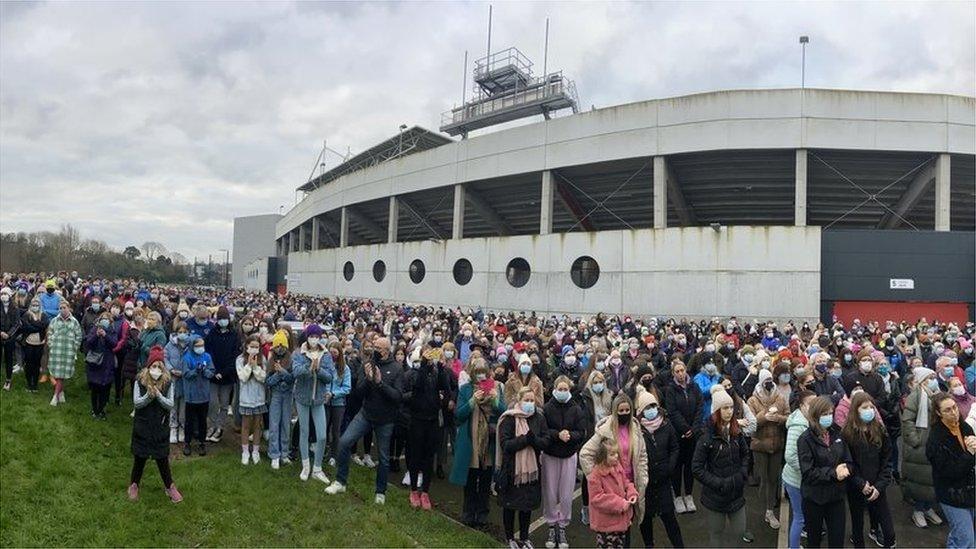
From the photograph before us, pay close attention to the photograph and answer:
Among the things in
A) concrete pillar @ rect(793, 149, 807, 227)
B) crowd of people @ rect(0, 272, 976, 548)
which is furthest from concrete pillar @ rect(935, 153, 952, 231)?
crowd of people @ rect(0, 272, 976, 548)

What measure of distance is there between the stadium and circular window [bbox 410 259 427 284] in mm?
66

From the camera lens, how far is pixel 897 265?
21594mm

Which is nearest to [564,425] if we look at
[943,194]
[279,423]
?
[279,423]

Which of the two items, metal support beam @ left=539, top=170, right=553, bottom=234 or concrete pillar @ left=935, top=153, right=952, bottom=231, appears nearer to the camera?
concrete pillar @ left=935, top=153, right=952, bottom=231

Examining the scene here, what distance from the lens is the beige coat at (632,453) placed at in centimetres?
527

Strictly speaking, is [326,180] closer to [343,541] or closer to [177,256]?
[343,541]

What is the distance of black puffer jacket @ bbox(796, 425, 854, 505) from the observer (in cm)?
507

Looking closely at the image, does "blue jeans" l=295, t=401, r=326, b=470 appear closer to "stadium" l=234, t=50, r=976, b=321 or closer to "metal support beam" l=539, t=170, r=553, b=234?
"stadium" l=234, t=50, r=976, b=321

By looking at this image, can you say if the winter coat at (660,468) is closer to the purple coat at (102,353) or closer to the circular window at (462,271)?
the purple coat at (102,353)

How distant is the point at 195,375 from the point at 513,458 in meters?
4.53

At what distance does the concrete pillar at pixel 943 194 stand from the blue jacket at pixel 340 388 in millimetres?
23941

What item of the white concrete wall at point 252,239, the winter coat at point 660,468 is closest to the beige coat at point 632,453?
the winter coat at point 660,468

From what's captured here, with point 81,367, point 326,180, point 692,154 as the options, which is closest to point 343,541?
point 81,367

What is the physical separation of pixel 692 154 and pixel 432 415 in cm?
2052
